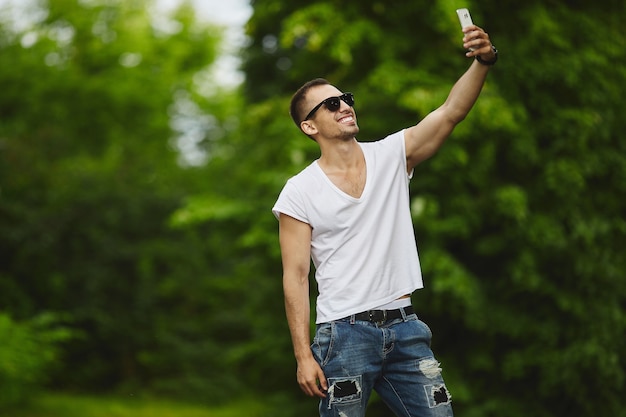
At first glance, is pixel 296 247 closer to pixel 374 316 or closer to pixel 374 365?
pixel 374 316

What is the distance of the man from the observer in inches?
128

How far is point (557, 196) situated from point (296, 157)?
2.39 m

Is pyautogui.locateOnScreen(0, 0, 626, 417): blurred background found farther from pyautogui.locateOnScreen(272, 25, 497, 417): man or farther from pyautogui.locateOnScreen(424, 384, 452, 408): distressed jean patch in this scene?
pyautogui.locateOnScreen(424, 384, 452, 408): distressed jean patch

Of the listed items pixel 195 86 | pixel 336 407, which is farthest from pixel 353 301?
pixel 195 86

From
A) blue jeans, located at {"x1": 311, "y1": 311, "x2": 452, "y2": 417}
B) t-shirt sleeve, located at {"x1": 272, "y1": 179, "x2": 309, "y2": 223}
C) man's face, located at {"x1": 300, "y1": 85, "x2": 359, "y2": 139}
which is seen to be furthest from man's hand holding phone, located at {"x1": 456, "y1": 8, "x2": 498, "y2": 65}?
blue jeans, located at {"x1": 311, "y1": 311, "x2": 452, "y2": 417}

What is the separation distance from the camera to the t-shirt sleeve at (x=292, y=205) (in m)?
3.33

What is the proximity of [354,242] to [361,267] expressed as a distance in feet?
0.35

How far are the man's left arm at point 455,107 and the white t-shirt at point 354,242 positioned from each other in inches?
8.7

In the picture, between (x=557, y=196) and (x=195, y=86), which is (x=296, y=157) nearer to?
(x=557, y=196)

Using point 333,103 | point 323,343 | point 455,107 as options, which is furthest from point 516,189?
point 323,343

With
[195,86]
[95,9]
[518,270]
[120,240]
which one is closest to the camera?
[518,270]

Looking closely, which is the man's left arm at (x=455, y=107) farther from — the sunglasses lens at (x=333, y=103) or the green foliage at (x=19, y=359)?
the green foliage at (x=19, y=359)

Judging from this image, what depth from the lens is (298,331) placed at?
3273 mm

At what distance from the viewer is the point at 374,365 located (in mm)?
3260
